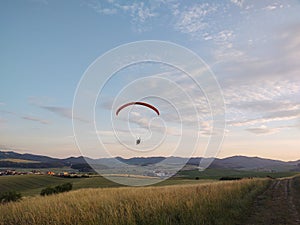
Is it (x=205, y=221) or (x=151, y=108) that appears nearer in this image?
(x=205, y=221)

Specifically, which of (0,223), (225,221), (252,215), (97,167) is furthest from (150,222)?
(97,167)

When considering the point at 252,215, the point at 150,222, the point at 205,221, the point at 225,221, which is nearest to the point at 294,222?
the point at 252,215

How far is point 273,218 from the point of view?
30.5 feet

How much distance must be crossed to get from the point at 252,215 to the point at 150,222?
476cm

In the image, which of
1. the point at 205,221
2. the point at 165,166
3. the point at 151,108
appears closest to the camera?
the point at 205,221

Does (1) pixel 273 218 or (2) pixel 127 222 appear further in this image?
(1) pixel 273 218

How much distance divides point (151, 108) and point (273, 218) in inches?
443

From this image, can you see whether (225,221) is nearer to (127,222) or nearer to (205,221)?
(205,221)

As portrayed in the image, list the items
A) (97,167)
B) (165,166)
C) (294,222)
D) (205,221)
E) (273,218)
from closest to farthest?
(205,221), (294,222), (273,218), (97,167), (165,166)

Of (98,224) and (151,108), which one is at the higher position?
(151,108)

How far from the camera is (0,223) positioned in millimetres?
7027

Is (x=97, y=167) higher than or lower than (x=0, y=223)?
higher

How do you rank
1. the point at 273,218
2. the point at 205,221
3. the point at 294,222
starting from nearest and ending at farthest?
the point at 205,221, the point at 294,222, the point at 273,218

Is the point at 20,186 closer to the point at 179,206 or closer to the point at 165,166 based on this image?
the point at 165,166
